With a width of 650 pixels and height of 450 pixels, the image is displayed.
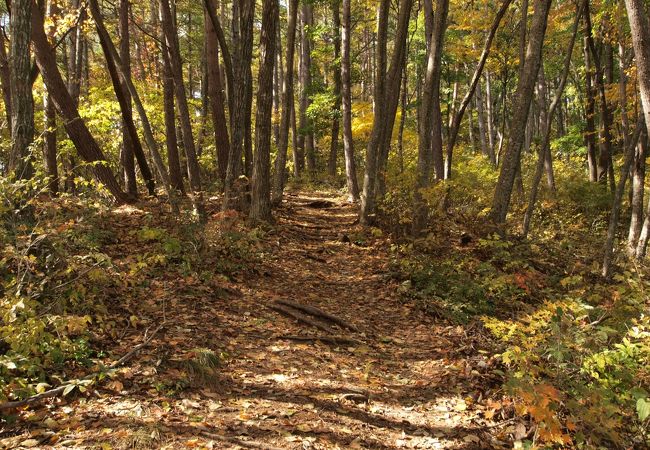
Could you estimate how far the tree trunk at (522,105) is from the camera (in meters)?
8.34

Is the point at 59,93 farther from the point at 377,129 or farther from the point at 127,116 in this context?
the point at 377,129

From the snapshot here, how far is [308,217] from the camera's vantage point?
12180 mm

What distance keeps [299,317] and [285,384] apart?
168 centimetres

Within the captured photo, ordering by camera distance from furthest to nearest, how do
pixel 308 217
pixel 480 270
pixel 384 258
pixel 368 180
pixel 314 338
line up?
pixel 308 217
pixel 368 180
pixel 384 258
pixel 480 270
pixel 314 338

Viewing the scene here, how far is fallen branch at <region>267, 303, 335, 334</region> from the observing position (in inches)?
233

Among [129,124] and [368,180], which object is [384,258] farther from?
[129,124]

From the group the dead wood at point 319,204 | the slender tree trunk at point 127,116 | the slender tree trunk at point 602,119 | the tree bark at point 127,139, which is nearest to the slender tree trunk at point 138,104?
the slender tree trunk at point 127,116

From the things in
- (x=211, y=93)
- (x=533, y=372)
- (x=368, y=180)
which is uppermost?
(x=211, y=93)

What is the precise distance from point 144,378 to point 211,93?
8.08m

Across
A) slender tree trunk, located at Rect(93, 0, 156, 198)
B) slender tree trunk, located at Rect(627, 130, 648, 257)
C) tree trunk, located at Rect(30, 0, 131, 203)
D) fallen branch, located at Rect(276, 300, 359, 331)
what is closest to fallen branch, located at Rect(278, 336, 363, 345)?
fallen branch, located at Rect(276, 300, 359, 331)

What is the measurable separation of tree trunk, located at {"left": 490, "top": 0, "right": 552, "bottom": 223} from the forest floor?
11.1 ft

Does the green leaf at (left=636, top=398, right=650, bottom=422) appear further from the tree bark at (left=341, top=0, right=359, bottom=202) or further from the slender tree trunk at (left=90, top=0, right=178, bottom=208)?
the tree bark at (left=341, top=0, right=359, bottom=202)

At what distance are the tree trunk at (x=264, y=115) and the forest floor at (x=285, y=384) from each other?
8.51 feet

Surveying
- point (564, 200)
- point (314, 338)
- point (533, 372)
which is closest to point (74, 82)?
point (314, 338)
